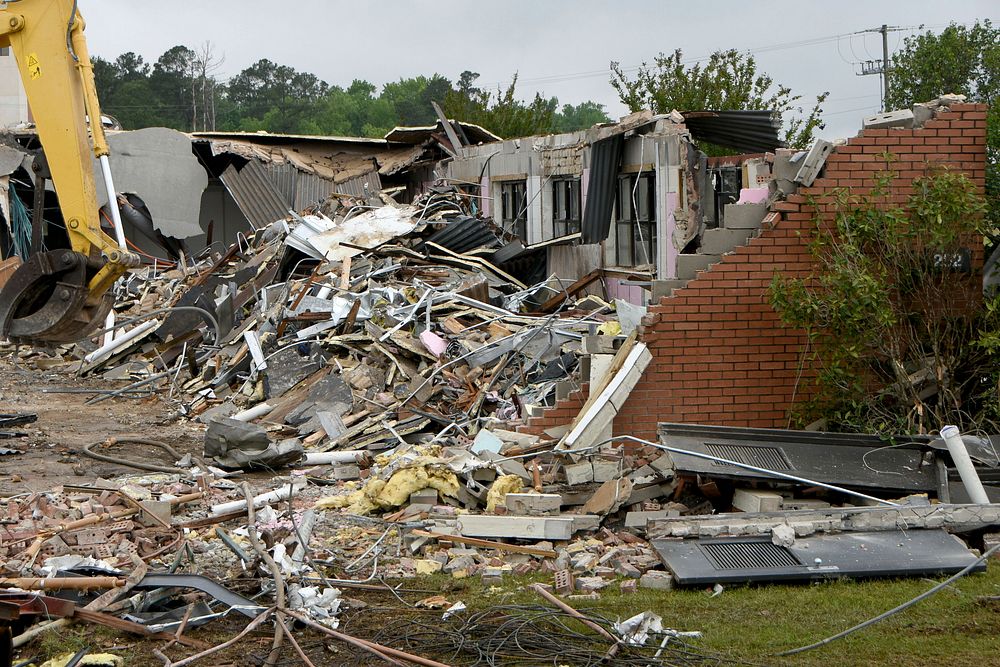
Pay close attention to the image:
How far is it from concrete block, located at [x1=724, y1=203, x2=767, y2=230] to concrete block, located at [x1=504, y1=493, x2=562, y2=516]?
10.6ft

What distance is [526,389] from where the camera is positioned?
11.8 m

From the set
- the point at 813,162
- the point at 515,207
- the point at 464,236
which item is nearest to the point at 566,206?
the point at 464,236

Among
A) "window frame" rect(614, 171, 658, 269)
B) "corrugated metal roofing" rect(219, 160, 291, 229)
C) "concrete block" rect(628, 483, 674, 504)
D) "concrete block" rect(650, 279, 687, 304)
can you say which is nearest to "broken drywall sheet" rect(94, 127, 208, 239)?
"corrugated metal roofing" rect(219, 160, 291, 229)

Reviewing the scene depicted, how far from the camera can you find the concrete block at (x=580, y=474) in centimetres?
873

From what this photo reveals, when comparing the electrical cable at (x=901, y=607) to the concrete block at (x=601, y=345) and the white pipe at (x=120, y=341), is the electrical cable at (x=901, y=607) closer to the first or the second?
the concrete block at (x=601, y=345)

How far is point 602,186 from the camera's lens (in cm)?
1577

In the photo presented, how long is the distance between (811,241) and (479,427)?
396 cm

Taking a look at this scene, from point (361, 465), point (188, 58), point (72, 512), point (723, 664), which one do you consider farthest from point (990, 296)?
point (188, 58)

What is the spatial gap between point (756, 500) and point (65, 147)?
21.0 ft

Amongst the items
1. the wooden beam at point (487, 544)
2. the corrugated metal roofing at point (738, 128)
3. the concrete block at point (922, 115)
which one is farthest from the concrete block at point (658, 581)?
the corrugated metal roofing at point (738, 128)

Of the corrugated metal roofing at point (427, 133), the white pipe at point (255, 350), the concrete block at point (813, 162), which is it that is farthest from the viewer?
the corrugated metal roofing at point (427, 133)

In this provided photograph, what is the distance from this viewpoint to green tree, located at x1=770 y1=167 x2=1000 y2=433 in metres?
8.97

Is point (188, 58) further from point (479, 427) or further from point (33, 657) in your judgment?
point (33, 657)

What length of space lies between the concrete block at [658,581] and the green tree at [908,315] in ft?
9.19
